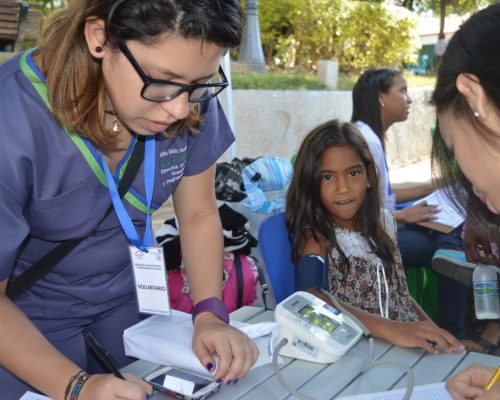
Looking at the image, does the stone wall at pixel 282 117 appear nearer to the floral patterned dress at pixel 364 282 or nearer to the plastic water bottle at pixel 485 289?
the plastic water bottle at pixel 485 289

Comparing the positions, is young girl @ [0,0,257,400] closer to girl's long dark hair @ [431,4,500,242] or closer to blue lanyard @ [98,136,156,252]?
blue lanyard @ [98,136,156,252]

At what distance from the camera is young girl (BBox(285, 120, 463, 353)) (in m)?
2.24

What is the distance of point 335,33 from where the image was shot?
29.0ft

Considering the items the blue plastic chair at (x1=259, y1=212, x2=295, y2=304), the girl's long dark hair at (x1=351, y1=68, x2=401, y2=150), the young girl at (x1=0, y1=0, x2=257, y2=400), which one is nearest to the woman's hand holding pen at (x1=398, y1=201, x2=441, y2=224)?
the girl's long dark hair at (x1=351, y1=68, x2=401, y2=150)

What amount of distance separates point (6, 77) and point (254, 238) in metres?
1.53

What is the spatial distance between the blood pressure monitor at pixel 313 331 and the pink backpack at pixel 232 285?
0.83 metres

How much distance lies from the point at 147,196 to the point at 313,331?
53 cm

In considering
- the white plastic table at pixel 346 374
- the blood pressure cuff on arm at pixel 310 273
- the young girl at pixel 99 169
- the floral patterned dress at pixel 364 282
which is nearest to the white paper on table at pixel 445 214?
the floral patterned dress at pixel 364 282

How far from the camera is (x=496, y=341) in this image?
10.4 ft

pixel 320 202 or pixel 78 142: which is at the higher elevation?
pixel 78 142

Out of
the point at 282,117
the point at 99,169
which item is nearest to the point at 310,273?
the point at 99,169

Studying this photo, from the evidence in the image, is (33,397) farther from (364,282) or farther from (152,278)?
(364,282)

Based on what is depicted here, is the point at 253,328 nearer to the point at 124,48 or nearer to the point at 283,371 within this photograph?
the point at 283,371

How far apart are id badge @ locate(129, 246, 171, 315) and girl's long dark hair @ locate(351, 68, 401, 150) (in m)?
2.62
